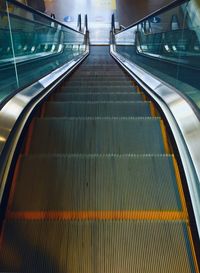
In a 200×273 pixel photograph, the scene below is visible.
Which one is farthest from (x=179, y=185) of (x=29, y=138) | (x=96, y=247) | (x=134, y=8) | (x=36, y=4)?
(x=134, y=8)

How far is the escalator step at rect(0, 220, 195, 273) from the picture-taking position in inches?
50.9

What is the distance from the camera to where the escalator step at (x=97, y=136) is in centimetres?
205

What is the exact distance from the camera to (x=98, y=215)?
1.51 m

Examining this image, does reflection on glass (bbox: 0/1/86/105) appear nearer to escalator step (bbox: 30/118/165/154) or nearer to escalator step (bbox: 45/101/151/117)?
escalator step (bbox: 45/101/151/117)

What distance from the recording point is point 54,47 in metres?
6.11

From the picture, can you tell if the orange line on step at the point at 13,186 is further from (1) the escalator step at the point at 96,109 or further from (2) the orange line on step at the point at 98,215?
(1) the escalator step at the point at 96,109

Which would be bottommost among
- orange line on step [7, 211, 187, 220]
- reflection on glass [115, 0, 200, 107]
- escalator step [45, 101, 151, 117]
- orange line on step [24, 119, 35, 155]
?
orange line on step [7, 211, 187, 220]

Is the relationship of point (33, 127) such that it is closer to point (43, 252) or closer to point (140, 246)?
point (43, 252)

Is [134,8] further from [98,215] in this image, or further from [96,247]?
[96,247]

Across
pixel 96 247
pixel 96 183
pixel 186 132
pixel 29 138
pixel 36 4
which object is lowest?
pixel 96 247

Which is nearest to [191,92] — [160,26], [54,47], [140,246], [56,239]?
[140,246]

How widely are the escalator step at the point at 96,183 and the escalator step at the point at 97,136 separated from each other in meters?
0.21

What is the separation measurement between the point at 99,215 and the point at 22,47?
121 inches

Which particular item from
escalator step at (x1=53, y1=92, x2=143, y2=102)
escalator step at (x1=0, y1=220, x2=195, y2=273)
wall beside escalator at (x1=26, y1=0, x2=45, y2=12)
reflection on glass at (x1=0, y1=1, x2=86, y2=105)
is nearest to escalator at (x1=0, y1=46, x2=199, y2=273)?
escalator step at (x1=0, y1=220, x2=195, y2=273)
